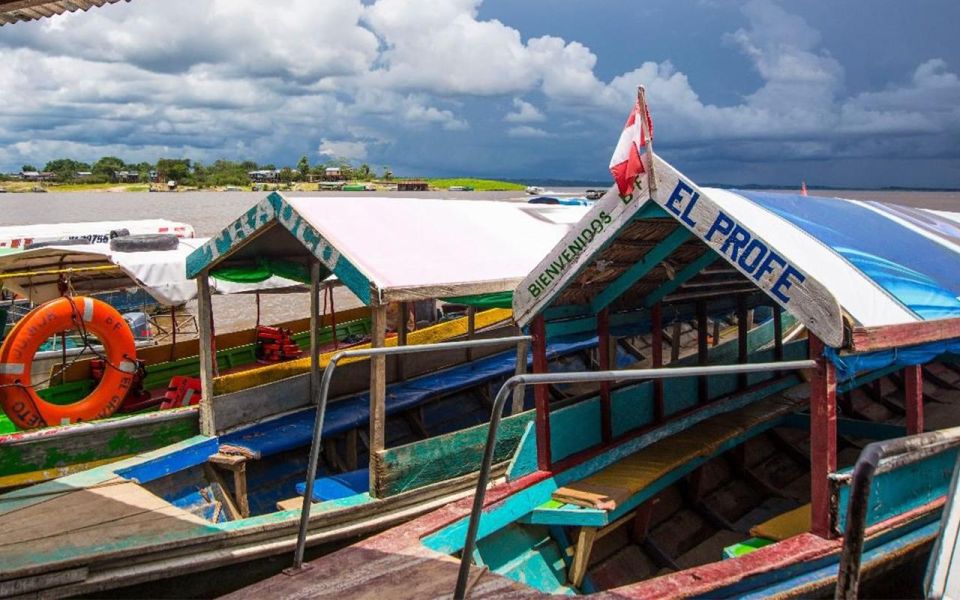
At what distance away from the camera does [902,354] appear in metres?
4.62

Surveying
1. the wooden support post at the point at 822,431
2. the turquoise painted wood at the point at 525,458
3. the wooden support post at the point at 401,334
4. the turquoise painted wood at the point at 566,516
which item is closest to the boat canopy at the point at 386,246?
the wooden support post at the point at 401,334

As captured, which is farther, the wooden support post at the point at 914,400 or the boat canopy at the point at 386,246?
the boat canopy at the point at 386,246

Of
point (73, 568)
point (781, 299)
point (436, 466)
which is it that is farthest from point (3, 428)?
point (781, 299)

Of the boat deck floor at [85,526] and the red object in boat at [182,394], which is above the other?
the red object in boat at [182,394]

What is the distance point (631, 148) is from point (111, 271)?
8375 millimetres

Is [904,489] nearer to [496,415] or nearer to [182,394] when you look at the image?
[496,415]

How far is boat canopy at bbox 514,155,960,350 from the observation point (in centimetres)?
434

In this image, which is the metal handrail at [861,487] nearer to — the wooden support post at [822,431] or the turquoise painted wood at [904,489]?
the wooden support post at [822,431]

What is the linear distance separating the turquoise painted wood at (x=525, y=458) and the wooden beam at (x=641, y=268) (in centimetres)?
118

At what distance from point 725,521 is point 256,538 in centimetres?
377

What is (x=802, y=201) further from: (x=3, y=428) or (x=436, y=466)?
(x=3, y=428)

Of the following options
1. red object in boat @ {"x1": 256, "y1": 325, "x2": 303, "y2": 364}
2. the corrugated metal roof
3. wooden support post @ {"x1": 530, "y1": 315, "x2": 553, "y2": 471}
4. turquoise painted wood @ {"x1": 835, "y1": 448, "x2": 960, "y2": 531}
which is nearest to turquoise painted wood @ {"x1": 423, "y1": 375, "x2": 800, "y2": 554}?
wooden support post @ {"x1": 530, "y1": 315, "x2": 553, "y2": 471}

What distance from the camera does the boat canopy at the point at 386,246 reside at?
20.2 feet

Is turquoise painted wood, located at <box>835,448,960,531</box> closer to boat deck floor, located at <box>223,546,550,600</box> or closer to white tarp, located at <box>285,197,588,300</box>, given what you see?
boat deck floor, located at <box>223,546,550,600</box>
